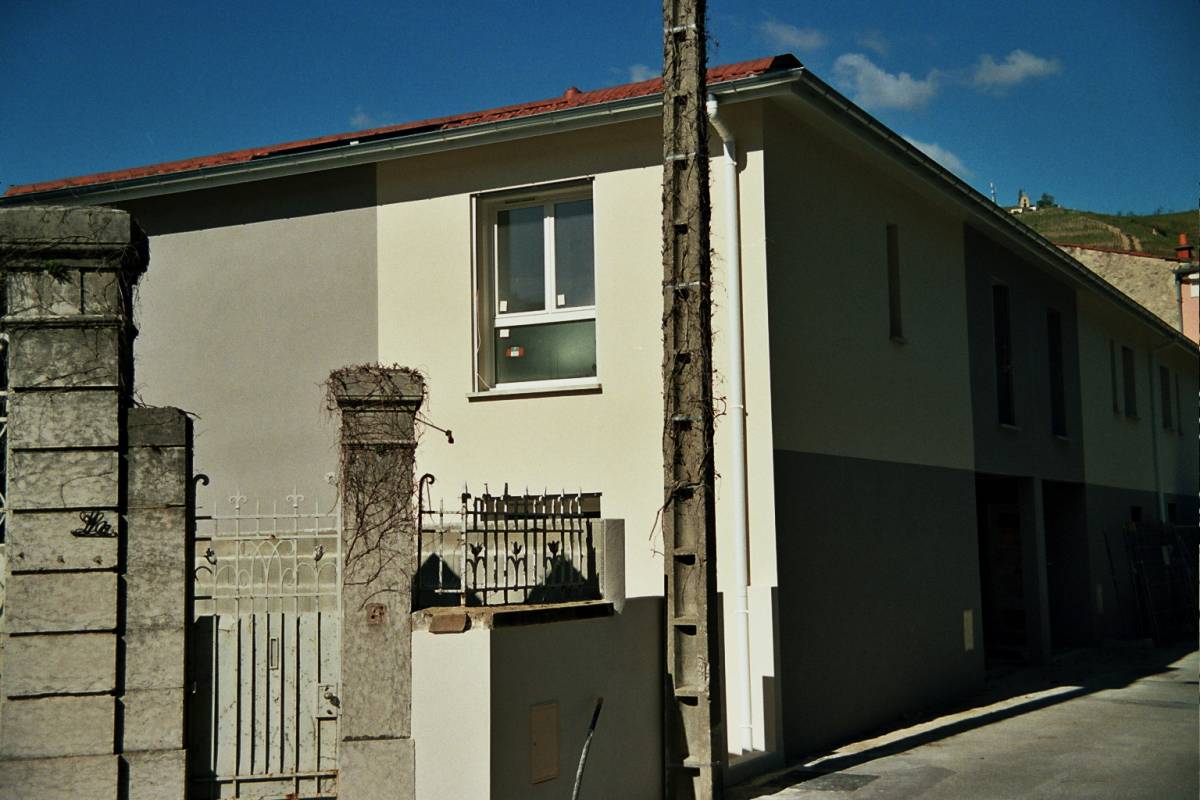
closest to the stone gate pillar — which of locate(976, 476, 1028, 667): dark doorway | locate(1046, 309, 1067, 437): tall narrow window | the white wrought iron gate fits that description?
the white wrought iron gate

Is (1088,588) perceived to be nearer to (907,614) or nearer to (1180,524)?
(1180,524)

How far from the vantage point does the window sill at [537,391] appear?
1270 cm

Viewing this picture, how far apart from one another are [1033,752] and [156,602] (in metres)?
8.18

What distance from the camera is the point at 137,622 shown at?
8.12m

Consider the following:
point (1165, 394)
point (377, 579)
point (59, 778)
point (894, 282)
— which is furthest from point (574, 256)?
point (1165, 394)

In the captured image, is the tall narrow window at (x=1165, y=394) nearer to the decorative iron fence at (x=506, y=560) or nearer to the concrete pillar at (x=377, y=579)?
the decorative iron fence at (x=506, y=560)

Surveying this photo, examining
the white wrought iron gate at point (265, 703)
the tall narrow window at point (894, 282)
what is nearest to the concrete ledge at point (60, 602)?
the white wrought iron gate at point (265, 703)

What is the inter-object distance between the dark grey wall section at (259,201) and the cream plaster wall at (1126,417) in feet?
45.7

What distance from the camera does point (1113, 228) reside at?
82812 mm

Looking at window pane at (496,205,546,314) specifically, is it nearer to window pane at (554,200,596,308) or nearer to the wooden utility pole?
window pane at (554,200,596,308)

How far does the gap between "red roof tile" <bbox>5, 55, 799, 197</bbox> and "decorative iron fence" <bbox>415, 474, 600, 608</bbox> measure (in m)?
4.79

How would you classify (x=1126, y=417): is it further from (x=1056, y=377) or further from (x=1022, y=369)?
(x=1022, y=369)

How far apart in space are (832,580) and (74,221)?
783 centimetres

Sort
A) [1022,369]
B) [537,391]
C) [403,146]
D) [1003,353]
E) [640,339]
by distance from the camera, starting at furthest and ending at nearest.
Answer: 1. [1022,369]
2. [1003,353]
3. [403,146]
4. [537,391]
5. [640,339]
